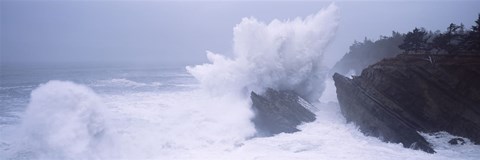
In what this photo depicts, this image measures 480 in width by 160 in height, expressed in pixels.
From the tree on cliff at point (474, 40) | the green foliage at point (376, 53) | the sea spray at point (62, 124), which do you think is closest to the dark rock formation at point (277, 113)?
the sea spray at point (62, 124)

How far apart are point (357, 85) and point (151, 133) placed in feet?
40.5

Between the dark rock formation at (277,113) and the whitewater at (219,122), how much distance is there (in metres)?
0.62

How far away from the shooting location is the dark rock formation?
20122 mm

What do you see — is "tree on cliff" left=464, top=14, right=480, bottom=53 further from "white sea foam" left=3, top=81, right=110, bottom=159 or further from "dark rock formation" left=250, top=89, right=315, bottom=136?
"white sea foam" left=3, top=81, right=110, bottom=159

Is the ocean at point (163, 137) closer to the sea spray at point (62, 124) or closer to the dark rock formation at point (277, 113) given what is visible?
the sea spray at point (62, 124)

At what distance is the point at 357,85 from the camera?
20.9m

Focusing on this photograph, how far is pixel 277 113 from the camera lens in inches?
819

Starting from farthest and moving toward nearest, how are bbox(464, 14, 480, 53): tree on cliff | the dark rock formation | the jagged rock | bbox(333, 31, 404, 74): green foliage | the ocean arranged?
Result: bbox(333, 31, 404, 74): green foliage < bbox(464, 14, 480, 53): tree on cliff < the dark rock formation < the jagged rock < the ocean

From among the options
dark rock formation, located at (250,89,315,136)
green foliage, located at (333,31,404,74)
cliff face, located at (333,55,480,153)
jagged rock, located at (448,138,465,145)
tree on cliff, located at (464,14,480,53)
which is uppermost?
green foliage, located at (333,31,404,74)

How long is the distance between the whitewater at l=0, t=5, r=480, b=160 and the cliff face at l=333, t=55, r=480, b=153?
2.45ft

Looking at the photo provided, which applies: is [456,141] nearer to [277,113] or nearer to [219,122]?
[277,113]

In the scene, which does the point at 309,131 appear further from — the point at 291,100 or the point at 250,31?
the point at 250,31

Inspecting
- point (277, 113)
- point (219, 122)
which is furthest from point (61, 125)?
point (277, 113)

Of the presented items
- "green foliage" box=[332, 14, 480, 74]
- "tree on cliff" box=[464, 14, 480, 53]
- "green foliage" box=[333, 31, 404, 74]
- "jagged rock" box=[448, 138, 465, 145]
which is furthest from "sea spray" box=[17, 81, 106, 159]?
"green foliage" box=[333, 31, 404, 74]
